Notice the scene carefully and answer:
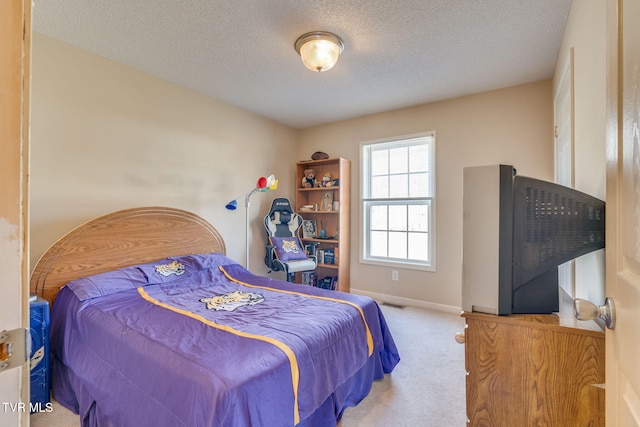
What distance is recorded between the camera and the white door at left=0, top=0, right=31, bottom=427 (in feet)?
1.74

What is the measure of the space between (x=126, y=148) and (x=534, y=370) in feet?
10.7

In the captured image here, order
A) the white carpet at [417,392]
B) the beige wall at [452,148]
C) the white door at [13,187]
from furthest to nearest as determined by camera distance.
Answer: the beige wall at [452,148], the white carpet at [417,392], the white door at [13,187]

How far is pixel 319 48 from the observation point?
2.20 m

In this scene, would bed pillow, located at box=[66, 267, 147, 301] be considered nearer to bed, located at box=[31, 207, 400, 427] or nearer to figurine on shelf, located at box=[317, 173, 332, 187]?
bed, located at box=[31, 207, 400, 427]

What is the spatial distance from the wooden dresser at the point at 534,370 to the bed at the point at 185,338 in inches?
30.8

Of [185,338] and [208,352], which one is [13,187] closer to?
[208,352]

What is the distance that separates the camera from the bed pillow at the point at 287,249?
365 centimetres

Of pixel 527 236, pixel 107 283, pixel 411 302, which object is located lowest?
pixel 411 302

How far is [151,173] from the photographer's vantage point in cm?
288

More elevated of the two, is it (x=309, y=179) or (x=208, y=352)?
(x=309, y=179)

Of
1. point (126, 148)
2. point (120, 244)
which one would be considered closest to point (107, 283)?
point (120, 244)

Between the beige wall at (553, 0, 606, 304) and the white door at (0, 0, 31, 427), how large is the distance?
1781mm

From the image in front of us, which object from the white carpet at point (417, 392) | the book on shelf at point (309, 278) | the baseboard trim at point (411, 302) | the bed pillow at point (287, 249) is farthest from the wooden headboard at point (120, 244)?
the baseboard trim at point (411, 302)

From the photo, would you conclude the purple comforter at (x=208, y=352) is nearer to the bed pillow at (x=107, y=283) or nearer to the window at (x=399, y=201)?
the bed pillow at (x=107, y=283)
